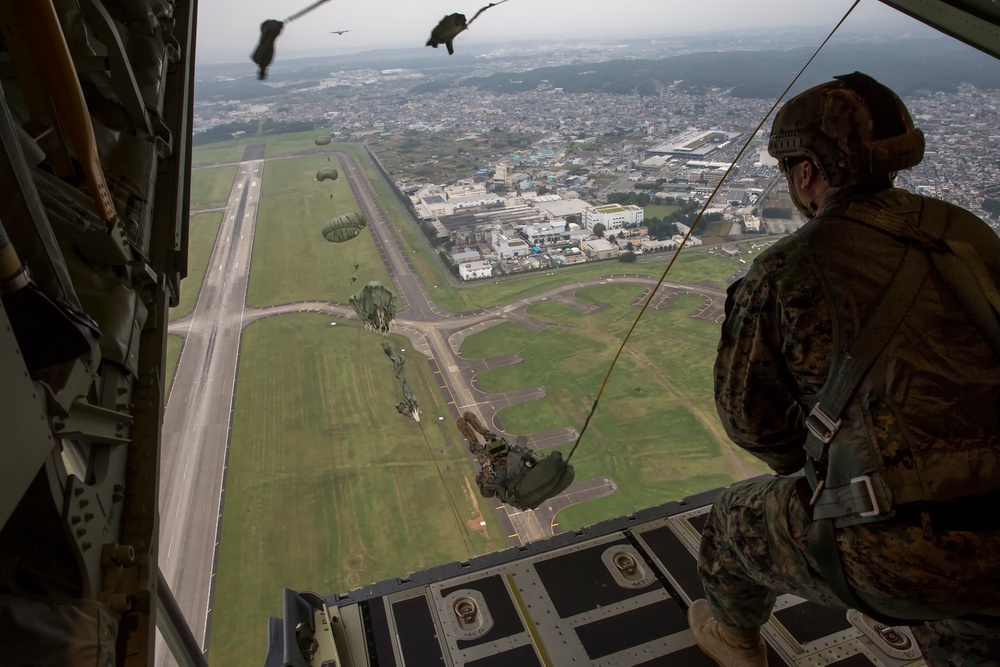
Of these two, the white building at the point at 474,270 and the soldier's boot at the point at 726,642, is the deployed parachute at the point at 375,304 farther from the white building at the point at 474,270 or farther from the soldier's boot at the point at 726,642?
the soldier's boot at the point at 726,642

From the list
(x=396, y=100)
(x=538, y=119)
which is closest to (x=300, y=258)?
(x=538, y=119)


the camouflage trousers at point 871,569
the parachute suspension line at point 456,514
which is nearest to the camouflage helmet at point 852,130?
the camouflage trousers at point 871,569

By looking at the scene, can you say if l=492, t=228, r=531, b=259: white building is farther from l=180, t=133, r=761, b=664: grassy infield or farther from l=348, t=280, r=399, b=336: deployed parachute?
l=348, t=280, r=399, b=336: deployed parachute

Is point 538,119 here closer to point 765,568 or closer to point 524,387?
point 524,387

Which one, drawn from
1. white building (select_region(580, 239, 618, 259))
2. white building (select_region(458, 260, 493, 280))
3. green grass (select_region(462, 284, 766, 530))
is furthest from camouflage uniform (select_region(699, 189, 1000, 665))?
white building (select_region(580, 239, 618, 259))

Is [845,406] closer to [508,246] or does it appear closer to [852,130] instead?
[852,130]
